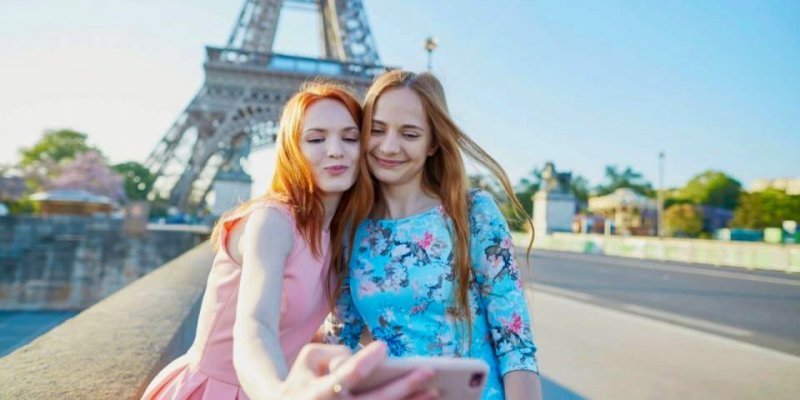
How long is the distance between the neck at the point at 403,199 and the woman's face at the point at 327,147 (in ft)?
0.61

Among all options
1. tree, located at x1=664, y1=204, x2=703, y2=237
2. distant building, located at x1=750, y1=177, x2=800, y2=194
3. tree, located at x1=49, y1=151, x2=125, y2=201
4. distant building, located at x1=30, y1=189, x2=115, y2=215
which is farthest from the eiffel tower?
distant building, located at x1=750, y1=177, x2=800, y2=194

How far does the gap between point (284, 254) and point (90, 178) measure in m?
52.8

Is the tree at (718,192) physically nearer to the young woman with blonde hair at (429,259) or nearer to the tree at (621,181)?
the tree at (621,181)

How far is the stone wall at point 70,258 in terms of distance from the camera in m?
18.5

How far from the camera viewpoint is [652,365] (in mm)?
3295

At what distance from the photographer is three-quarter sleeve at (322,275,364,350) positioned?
1605mm

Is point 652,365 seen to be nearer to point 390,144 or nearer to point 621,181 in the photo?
point 390,144

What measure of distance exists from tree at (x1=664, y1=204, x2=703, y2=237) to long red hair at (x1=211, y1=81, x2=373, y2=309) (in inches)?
1727

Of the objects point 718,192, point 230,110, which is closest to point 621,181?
point 718,192

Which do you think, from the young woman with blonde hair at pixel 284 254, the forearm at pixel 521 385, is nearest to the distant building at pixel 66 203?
the young woman with blonde hair at pixel 284 254

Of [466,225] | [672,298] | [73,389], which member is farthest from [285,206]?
[672,298]

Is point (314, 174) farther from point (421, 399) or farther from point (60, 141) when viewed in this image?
point (60, 141)

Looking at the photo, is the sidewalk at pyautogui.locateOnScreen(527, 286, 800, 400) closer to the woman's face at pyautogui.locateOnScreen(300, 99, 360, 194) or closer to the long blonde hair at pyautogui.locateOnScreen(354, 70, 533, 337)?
the long blonde hair at pyautogui.locateOnScreen(354, 70, 533, 337)

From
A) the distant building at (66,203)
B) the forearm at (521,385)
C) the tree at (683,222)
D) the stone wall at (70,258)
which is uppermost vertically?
the tree at (683,222)
